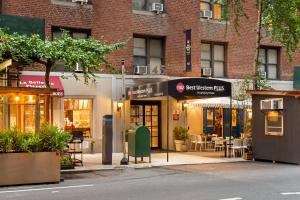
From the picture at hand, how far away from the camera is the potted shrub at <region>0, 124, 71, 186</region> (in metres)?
14.6

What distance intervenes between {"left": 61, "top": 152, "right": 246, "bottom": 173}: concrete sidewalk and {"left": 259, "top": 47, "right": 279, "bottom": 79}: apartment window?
8.09m

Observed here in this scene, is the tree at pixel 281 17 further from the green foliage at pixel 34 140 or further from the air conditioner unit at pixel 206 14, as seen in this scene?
the green foliage at pixel 34 140

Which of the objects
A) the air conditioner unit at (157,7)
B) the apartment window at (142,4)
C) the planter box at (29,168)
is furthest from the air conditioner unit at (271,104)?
the planter box at (29,168)

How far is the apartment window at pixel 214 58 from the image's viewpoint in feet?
93.8

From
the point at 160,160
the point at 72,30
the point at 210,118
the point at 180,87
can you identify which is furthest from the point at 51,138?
the point at 210,118

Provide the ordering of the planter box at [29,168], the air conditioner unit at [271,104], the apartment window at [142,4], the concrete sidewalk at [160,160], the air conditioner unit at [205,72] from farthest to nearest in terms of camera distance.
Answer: the air conditioner unit at [205,72]
the apartment window at [142,4]
the air conditioner unit at [271,104]
the concrete sidewalk at [160,160]
the planter box at [29,168]

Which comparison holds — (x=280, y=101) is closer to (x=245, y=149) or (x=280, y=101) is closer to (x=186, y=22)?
(x=245, y=149)

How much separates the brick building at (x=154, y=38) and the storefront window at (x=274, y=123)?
5.16 m

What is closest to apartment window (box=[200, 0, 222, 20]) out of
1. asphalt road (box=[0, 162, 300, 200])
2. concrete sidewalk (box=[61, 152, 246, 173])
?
concrete sidewalk (box=[61, 152, 246, 173])

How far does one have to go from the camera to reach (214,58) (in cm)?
2889

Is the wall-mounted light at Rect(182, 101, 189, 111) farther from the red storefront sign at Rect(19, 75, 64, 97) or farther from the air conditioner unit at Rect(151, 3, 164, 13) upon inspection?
the red storefront sign at Rect(19, 75, 64, 97)

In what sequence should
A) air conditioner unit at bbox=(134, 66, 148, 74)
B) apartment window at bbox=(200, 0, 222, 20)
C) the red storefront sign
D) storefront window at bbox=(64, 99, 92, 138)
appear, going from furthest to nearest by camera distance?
apartment window at bbox=(200, 0, 222, 20) < air conditioner unit at bbox=(134, 66, 148, 74) < storefront window at bbox=(64, 99, 92, 138) < the red storefront sign

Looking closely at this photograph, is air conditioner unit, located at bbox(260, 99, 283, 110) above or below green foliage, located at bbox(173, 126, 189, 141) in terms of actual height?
above

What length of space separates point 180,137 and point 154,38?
507 cm
